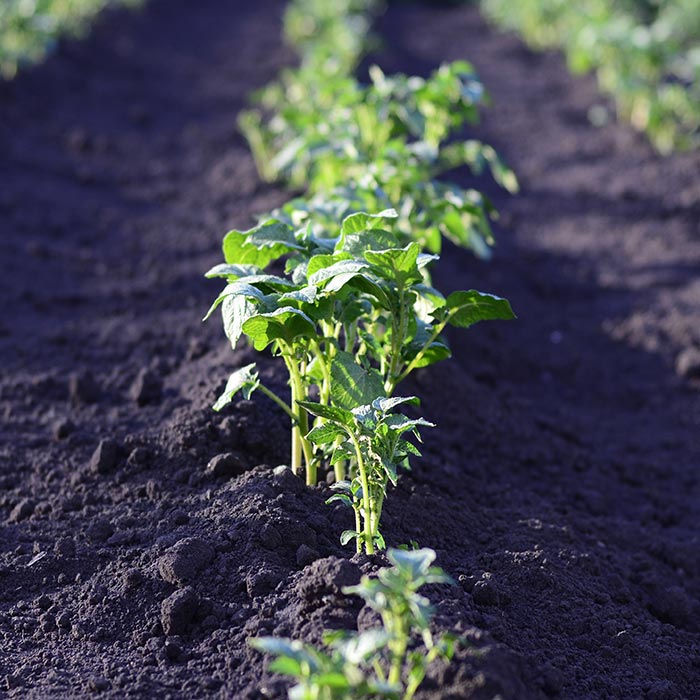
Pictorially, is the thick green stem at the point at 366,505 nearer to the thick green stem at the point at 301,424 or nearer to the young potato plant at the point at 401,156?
the thick green stem at the point at 301,424

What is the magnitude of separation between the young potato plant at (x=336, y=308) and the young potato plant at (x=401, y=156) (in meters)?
0.64

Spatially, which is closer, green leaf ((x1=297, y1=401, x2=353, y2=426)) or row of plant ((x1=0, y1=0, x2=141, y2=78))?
green leaf ((x1=297, y1=401, x2=353, y2=426))

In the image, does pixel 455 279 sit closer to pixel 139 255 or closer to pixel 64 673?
pixel 139 255

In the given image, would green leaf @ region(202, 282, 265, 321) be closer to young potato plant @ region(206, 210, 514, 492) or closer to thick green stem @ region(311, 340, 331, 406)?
young potato plant @ region(206, 210, 514, 492)

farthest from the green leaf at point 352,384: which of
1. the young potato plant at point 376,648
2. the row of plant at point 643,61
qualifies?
the row of plant at point 643,61

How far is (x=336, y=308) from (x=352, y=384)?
0.25 meters

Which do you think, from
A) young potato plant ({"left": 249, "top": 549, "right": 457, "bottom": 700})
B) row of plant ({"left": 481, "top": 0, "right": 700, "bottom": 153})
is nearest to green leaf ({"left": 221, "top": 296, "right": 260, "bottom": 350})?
young potato plant ({"left": 249, "top": 549, "right": 457, "bottom": 700})

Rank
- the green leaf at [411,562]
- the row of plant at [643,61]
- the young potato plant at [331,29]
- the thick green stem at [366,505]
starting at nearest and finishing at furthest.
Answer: the green leaf at [411,562], the thick green stem at [366,505], the row of plant at [643,61], the young potato plant at [331,29]

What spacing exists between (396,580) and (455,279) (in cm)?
353

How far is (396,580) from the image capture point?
6.09ft

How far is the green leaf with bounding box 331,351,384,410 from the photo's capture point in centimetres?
263

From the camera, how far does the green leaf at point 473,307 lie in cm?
272

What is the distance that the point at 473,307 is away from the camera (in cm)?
278

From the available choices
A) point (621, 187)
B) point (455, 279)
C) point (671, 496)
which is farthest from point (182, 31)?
point (671, 496)
